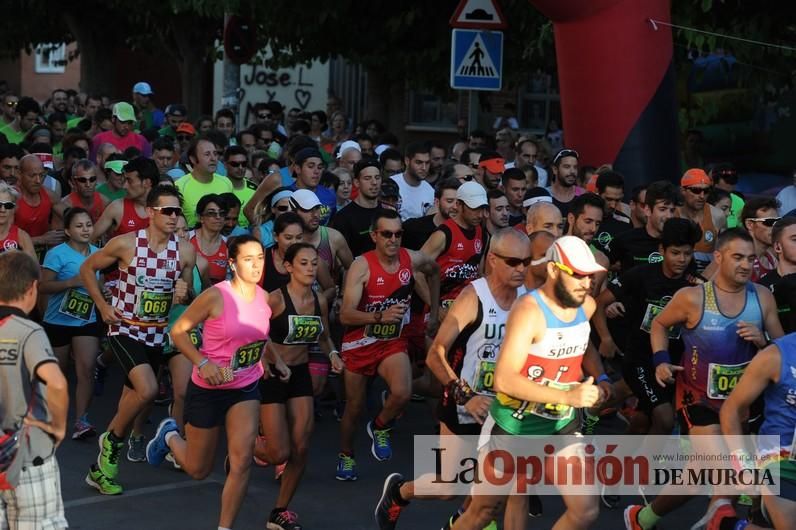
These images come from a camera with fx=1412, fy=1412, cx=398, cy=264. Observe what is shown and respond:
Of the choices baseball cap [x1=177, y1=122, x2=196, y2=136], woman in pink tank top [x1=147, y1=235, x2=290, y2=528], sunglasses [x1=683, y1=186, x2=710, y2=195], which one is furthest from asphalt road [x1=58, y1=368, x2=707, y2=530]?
baseball cap [x1=177, y1=122, x2=196, y2=136]

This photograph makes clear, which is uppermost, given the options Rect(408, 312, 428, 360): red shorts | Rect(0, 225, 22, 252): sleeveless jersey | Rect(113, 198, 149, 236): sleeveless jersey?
Rect(113, 198, 149, 236): sleeveless jersey

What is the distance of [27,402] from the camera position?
19.2ft

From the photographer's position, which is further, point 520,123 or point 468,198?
point 520,123

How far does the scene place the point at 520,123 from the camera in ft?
93.3

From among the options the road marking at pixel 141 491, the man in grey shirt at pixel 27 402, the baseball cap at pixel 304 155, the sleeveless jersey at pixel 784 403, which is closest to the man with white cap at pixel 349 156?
the baseball cap at pixel 304 155

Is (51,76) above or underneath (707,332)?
above

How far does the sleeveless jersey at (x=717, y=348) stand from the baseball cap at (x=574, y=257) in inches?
50.3

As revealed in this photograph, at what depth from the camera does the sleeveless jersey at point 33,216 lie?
35.7 ft

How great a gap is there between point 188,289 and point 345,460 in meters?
1.49

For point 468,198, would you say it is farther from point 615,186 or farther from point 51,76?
point 51,76

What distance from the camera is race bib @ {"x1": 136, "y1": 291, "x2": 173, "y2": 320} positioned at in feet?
29.1

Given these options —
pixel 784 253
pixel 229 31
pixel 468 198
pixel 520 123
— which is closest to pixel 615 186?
pixel 468 198

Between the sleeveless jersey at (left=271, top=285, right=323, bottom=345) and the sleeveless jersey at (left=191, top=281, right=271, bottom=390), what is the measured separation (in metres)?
0.55

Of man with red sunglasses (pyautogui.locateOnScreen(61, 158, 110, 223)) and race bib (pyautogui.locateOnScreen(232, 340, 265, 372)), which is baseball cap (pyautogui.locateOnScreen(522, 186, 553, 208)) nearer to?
man with red sunglasses (pyautogui.locateOnScreen(61, 158, 110, 223))
